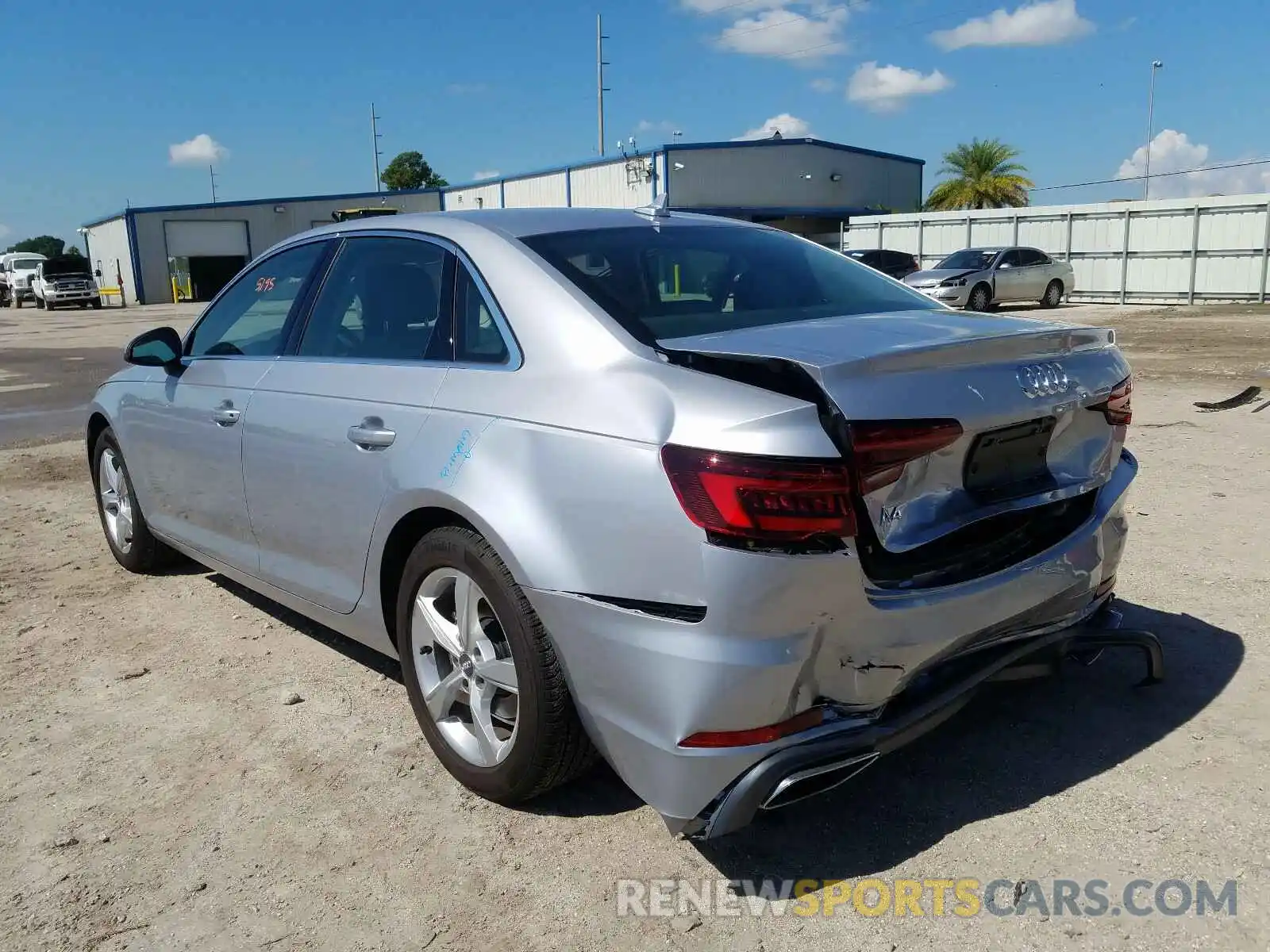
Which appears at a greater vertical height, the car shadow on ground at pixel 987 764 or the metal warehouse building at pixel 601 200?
the metal warehouse building at pixel 601 200

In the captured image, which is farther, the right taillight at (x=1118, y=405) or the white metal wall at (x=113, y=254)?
the white metal wall at (x=113, y=254)

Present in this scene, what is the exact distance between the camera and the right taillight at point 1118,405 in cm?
299

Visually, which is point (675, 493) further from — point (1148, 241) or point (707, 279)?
point (1148, 241)

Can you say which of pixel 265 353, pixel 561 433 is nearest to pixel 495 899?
pixel 561 433

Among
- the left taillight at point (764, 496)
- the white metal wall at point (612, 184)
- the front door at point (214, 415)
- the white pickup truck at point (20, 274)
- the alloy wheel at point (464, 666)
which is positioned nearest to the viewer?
the left taillight at point (764, 496)

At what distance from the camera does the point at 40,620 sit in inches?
181

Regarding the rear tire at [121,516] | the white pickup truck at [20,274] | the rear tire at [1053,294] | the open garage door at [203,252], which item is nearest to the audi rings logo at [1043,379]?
the rear tire at [121,516]

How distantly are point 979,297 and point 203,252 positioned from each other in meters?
42.3

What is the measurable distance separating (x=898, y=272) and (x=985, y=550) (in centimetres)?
2446

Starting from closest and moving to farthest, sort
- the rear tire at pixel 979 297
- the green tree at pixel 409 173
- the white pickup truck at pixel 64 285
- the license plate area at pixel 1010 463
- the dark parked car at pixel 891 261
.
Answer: the license plate area at pixel 1010 463, the rear tire at pixel 979 297, the dark parked car at pixel 891 261, the white pickup truck at pixel 64 285, the green tree at pixel 409 173

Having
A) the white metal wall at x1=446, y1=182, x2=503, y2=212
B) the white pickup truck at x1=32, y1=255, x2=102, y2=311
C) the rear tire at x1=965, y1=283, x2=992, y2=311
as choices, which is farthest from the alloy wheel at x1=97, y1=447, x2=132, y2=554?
the white metal wall at x1=446, y1=182, x2=503, y2=212

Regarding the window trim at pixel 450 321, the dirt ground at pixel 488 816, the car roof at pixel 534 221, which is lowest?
the dirt ground at pixel 488 816

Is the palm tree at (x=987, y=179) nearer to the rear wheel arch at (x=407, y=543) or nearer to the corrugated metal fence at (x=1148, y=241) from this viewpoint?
the corrugated metal fence at (x=1148, y=241)

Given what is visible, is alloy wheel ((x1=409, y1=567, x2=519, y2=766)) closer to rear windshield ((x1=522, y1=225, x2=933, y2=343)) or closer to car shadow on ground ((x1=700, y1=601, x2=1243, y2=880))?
car shadow on ground ((x1=700, y1=601, x2=1243, y2=880))
